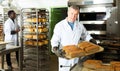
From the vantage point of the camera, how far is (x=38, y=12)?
6301 mm

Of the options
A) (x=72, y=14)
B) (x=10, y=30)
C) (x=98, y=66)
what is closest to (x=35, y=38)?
(x=10, y=30)

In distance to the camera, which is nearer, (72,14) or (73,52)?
(73,52)

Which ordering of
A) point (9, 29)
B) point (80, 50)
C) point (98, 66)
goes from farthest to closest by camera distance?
point (9, 29)
point (80, 50)
point (98, 66)

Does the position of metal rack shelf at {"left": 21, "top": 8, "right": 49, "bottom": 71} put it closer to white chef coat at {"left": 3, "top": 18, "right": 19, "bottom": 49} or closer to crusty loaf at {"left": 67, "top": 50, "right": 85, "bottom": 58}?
white chef coat at {"left": 3, "top": 18, "right": 19, "bottom": 49}

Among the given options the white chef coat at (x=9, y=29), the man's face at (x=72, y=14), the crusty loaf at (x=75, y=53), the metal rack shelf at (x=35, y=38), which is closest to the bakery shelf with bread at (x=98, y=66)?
the crusty loaf at (x=75, y=53)

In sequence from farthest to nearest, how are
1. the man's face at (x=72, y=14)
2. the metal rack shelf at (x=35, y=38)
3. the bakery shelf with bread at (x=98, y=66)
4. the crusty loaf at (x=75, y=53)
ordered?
the metal rack shelf at (x=35, y=38) < the man's face at (x=72, y=14) < the crusty loaf at (x=75, y=53) < the bakery shelf with bread at (x=98, y=66)

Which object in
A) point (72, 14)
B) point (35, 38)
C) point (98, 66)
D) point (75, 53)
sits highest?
point (72, 14)

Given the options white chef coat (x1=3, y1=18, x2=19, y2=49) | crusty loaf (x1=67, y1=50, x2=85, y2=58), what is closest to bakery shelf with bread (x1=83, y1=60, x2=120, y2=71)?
crusty loaf (x1=67, y1=50, x2=85, y2=58)

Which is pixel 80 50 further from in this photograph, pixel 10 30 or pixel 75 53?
pixel 10 30

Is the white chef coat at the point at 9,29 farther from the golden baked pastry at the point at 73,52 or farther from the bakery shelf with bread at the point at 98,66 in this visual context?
the bakery shelf with bread at the point at 98,66

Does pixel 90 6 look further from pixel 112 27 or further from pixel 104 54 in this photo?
pixel 104 54

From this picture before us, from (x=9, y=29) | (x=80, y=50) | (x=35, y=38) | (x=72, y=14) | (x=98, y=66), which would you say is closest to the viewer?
(x=98, y=66)

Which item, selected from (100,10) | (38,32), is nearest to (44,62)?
(38,32)

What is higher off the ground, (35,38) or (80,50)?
(80,50)
